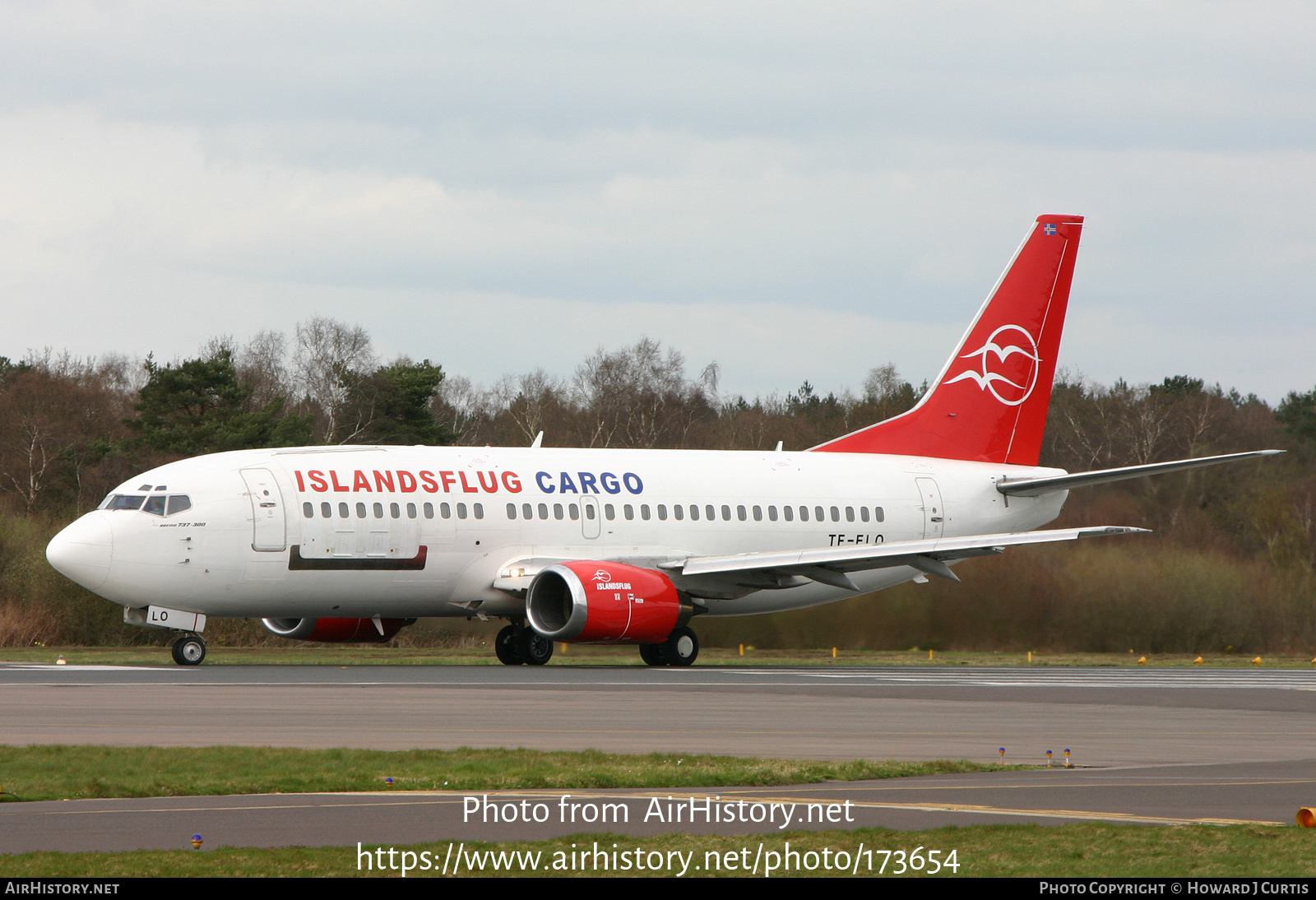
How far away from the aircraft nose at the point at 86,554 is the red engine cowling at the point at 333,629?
4.28 m

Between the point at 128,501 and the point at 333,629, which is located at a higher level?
the point at 128,501

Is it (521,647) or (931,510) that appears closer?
(521,647)

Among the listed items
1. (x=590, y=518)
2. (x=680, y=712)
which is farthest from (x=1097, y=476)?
(x=680, y=712)

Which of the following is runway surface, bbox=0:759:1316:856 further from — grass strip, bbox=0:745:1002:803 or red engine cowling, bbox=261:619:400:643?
red engine cowling, bbox=261:619:400:643

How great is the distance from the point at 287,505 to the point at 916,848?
21115 millimetres

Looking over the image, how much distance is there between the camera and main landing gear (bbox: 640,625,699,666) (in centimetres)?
3128

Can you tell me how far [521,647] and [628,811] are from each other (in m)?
21.0

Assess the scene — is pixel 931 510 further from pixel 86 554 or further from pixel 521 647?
pixel 86 554

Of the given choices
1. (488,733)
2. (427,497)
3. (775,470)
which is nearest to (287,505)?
(427,497)

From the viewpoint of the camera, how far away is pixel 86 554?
91.6 feet

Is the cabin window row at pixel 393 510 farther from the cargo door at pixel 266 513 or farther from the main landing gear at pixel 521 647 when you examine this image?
the main landing gear at pixel 521 647

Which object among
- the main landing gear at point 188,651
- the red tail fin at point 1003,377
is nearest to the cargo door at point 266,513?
the main landing gear at point 188,651

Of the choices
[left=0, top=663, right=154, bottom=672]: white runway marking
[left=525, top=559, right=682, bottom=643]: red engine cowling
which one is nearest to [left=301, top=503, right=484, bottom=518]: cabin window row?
[left=525, top=559, right=682, bottom=643]: red engine cowling

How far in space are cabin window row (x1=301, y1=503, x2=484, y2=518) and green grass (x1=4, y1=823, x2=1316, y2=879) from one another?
66.3 feet
